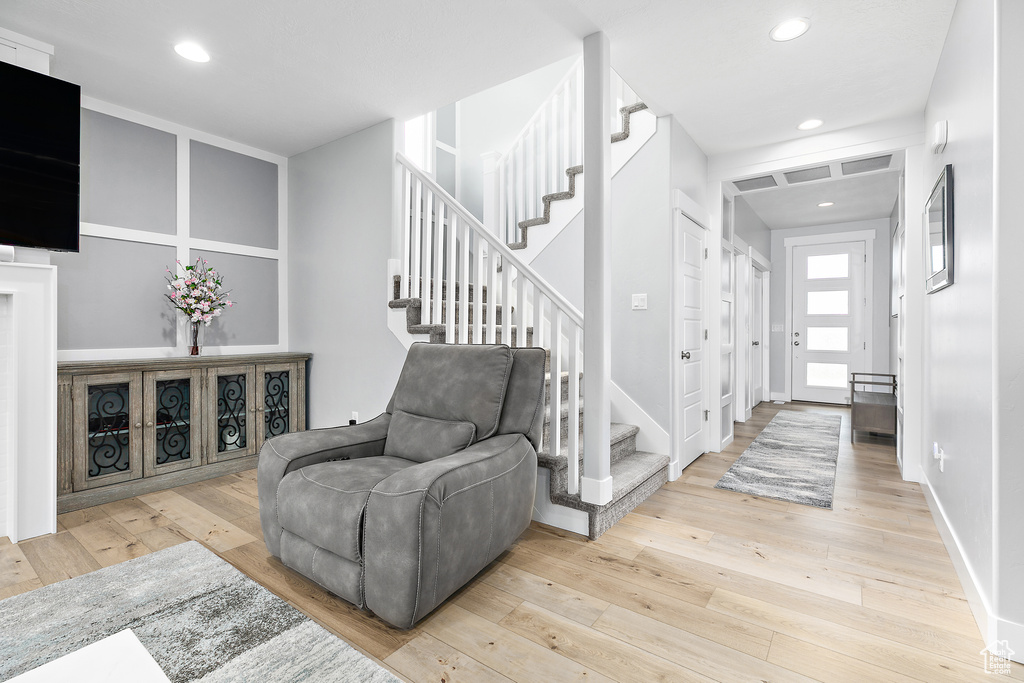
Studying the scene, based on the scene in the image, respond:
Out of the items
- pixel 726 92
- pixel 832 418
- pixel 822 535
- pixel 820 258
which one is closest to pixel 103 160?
pixel 726 92

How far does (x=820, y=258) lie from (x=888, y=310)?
1.07 m

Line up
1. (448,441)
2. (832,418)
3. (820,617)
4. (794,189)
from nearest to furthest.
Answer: (820,617) < (448,441) < (794,189) < (832,418)

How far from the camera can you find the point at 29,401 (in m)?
2.42

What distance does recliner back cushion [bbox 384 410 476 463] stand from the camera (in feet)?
7.33

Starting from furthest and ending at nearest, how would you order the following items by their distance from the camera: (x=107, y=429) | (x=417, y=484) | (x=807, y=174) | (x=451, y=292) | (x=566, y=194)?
1. (x=807, y=174)
2. (x=566, y=194)
3. (x=451, y=292)
4. (x=107, y=429)
5. (x=417, y=484)

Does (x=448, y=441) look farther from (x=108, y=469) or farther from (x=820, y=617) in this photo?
(x=108, y=469)

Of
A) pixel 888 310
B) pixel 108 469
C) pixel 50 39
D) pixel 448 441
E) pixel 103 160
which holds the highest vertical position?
pixel 50 39

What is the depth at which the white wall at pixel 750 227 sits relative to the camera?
17.6ft

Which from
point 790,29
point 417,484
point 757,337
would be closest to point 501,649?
point 417,484

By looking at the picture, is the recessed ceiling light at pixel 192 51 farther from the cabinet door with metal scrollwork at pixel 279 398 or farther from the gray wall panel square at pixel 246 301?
the cabinet door with metal scrollwork at pixel 279 398

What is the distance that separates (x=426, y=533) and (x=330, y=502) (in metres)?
0.42

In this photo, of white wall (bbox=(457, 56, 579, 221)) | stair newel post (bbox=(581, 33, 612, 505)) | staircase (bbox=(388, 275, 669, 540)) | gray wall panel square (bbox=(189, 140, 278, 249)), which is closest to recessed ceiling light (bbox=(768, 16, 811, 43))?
stair newel post (bbox=(581, 33, 612, 505))

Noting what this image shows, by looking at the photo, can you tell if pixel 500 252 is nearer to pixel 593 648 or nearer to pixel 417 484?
pixel 417 484

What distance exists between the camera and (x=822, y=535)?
8.24ft
